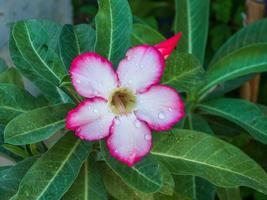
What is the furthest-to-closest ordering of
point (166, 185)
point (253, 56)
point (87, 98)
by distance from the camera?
point (253, 56), point (166, 185), point (87, 98)

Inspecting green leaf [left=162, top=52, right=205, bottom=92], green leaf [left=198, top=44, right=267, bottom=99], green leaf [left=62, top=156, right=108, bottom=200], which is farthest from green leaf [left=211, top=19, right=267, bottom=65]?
green leaf [left=62, top=156, right=108, bottom=200]

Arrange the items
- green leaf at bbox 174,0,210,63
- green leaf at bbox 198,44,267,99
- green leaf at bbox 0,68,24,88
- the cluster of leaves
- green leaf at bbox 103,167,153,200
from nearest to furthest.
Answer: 1. the cluster of leaves
2. green leaf at bbox 103,167,153,200
3. green leaf at bbox 0,68,24,88
4. green leaf at bbox 198,44,267,99
5. green leaf at bbox 174,0,210,63

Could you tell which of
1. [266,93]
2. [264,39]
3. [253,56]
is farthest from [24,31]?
[266,93]

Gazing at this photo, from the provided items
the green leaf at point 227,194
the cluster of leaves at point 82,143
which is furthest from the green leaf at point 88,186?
the green leaf at point 227,194

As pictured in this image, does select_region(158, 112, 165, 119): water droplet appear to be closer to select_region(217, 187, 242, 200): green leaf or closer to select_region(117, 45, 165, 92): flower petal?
select_region(117, 45, 165, 92): flower petal

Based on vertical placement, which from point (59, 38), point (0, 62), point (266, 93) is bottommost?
point (266, 93)

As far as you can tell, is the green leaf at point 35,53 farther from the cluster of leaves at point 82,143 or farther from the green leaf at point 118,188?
the green leaf at point 118,188

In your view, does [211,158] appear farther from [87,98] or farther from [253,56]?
[253,56]
